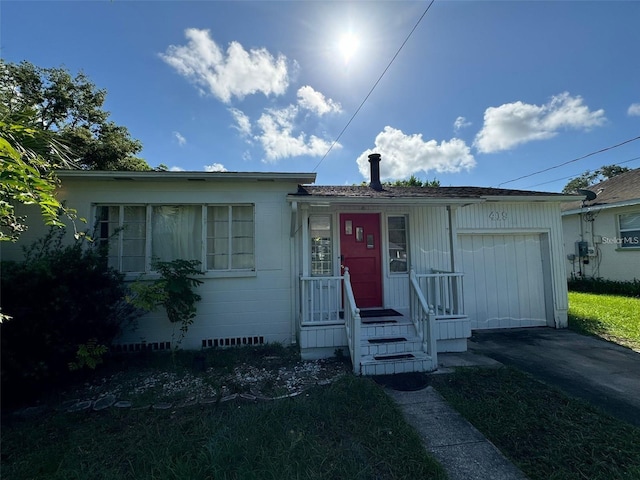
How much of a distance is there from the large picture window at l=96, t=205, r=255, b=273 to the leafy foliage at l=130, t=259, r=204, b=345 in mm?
504

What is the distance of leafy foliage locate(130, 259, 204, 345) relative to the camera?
4.07 m

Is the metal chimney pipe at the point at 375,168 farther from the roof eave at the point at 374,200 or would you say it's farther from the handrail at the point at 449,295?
the handrail at the point at 449,295

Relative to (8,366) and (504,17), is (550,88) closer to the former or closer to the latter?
(504,17)

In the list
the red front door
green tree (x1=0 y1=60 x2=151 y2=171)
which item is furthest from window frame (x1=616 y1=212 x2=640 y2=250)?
green tree (x1=0 y1=60 x2=151 y2=171)

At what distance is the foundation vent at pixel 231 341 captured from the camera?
497cm

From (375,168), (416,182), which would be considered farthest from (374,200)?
(416,182)

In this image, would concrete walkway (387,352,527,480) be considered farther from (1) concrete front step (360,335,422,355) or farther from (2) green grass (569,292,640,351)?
(2) green grass (569,292,640,351)

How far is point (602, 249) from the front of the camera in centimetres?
1011

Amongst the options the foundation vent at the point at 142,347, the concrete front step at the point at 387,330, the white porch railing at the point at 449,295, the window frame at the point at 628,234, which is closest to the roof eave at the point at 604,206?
the window frame at the point at 628,234

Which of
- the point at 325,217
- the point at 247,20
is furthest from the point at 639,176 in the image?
the point at 247,20

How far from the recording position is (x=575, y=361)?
4.34 metres

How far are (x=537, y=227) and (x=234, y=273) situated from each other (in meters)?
6.99

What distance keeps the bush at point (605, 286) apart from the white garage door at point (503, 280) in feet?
19.4

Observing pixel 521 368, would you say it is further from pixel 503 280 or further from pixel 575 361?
pixel 503 280
